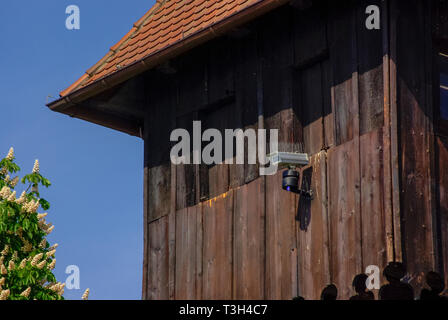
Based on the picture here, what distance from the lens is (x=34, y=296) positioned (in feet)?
62.4

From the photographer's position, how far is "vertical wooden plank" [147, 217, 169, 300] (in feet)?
64.4

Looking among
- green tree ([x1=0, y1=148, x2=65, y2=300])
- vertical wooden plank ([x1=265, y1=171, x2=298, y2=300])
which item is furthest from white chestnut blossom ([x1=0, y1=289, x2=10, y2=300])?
vertical wooden plank ([x1=265, y1=171, x2=298, y2=300])

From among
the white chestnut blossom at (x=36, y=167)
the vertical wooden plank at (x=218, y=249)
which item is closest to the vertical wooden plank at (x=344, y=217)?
the vertical wooden plank at (x=218, y=249)

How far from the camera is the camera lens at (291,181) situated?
17.5 m

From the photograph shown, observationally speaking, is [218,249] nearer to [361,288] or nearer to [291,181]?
[291,181]

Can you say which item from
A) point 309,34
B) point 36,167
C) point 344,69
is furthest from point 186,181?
point 344,69

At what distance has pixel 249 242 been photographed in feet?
60.2

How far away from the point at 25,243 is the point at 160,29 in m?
3.48

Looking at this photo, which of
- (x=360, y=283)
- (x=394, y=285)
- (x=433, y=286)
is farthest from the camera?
(x=360, y=283)

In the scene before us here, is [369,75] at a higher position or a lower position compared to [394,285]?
higher

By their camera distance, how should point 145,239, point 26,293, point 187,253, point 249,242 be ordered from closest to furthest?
point 249,242, point 26,293, point 187,253, point 145,239

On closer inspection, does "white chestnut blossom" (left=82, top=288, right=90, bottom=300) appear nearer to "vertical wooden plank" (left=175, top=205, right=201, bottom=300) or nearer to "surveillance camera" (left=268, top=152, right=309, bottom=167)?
"vertical wooden plank" (left=175, top=205, right=201, bottom=300)
